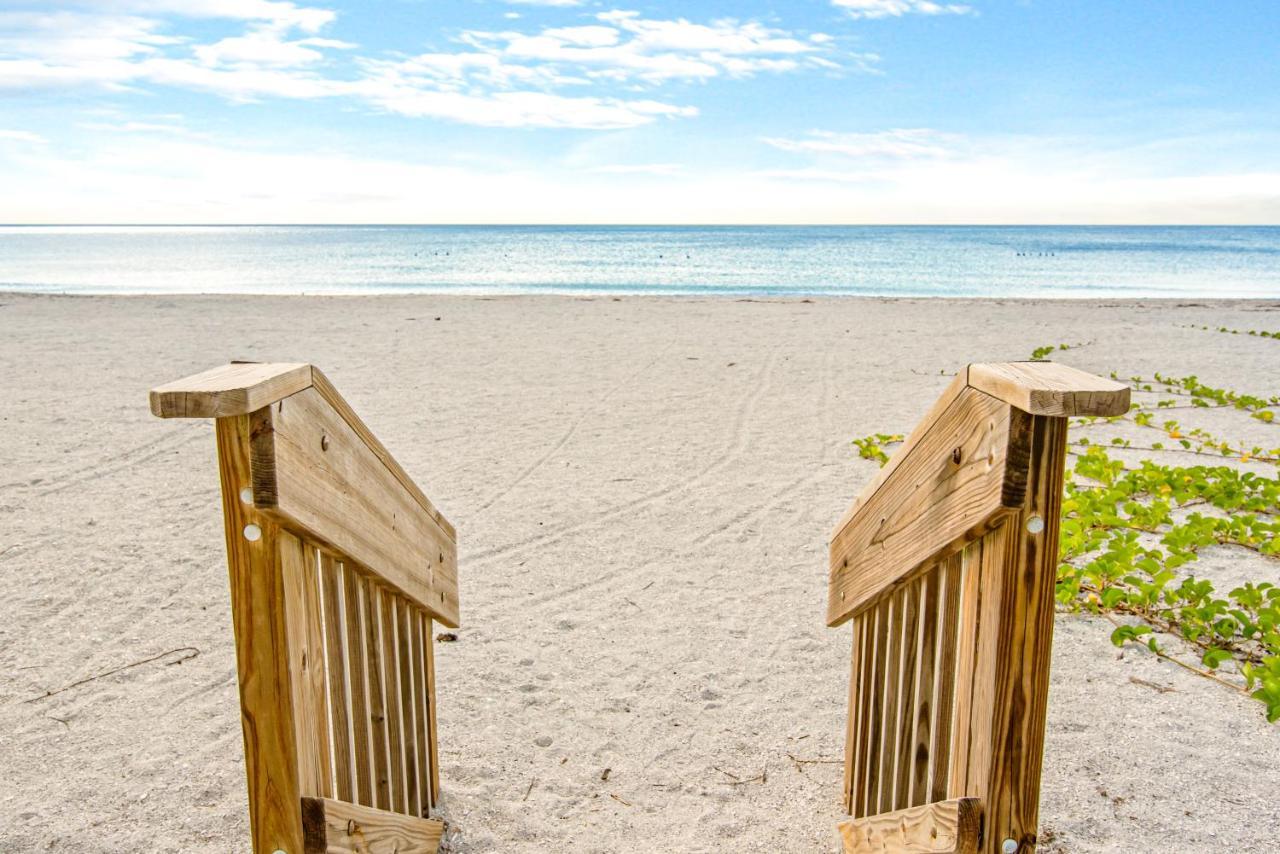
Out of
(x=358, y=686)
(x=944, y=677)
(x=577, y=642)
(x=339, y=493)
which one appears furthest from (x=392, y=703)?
(x=577, y=642)

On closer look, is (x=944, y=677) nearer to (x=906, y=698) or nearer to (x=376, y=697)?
(x=906, y=698)

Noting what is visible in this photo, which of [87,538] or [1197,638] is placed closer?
[1197,638]

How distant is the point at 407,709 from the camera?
281cm

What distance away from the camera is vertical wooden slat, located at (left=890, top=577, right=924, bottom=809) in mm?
2457

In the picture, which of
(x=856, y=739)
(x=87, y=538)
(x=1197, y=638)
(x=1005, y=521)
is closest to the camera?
(x=1005, y=521)

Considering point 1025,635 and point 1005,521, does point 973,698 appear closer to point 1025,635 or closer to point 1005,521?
point 1025,635

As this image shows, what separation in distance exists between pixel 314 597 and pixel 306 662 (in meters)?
0.15

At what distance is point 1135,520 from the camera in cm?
568

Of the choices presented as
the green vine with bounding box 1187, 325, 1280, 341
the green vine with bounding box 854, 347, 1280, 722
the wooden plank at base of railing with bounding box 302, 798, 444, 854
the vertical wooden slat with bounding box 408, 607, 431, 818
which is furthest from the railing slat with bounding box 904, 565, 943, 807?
the green vine with bounding box 1187, 325, 1280, 341

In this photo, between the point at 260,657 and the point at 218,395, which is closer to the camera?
the point at 218,395

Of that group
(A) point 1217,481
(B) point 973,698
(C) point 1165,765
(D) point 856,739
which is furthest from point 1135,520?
(B) point 973,698

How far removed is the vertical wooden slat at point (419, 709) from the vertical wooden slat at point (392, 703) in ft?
0.54

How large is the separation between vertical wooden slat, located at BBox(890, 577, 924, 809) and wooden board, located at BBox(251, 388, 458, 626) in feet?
4.63

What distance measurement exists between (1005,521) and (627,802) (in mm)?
1994
